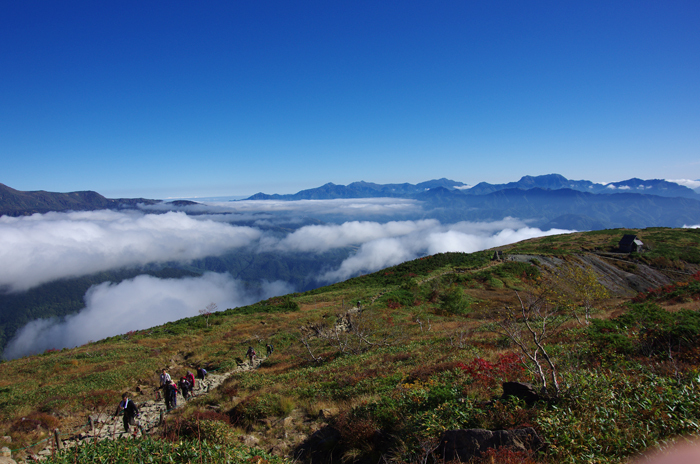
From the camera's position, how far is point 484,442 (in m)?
6.17

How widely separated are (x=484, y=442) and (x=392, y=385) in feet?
21.4

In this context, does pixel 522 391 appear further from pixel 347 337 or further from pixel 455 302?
pixel 455 302

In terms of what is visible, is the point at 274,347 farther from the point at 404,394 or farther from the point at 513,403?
the point at 513,403

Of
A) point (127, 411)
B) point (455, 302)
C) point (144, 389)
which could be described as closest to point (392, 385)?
point (127, 411)

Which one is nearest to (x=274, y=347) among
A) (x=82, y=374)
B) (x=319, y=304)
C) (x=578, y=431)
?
(x=82, y=374)

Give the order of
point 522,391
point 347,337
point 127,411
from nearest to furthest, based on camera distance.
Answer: point 522,391, point 127,411, point 347,337

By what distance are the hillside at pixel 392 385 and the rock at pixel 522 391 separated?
8.8 inches

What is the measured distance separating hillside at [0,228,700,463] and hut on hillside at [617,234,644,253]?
39.9 meters

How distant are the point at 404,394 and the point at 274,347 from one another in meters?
21.8

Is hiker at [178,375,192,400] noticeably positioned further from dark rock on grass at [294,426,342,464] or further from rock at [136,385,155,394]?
dark rock on grass at [294,426,342,464]

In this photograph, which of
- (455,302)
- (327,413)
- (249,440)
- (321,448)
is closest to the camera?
(321,448)

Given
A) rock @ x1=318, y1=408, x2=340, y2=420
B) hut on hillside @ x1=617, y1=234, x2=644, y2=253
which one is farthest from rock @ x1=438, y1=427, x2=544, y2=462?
hut on hillside @ x1=617, y1=234, x2=644, y2=253

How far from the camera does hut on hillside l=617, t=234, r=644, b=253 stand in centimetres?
5772

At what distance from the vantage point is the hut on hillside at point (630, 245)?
57.7 m
